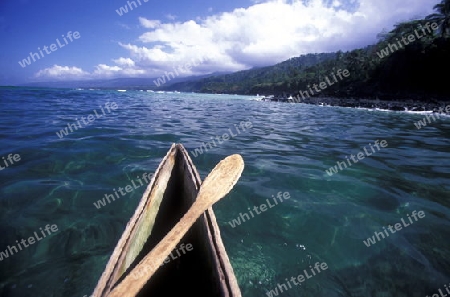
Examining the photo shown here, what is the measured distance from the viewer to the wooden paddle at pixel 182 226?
1814 mm

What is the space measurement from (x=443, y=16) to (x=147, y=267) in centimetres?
6209

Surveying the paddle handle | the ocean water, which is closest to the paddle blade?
the paddle handle

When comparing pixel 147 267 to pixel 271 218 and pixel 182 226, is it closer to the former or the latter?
pixel 182 226

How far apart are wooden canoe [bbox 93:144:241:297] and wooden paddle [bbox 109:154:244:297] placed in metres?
0.08

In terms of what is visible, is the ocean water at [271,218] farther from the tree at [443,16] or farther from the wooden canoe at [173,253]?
the tree at [443,16]

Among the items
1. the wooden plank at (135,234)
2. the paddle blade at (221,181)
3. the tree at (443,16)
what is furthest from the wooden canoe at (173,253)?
the tree at (443,16)

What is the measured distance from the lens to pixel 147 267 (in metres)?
1.96

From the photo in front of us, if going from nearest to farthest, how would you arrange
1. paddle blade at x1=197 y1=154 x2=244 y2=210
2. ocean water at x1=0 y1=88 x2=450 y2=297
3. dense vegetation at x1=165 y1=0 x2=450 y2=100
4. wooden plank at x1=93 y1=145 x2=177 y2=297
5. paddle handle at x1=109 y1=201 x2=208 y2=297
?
paddle handle at x1=109 y1=201 x2=208 y2=297 → wooden plank at x1=93 y1=145 x2=177 y2=297 → paddle blade at x1=197 y1=154 x2=244 y2=210 → ocean water at x1=0 y1=88 x2=450 y2=297 → dense vegetation at x1=165 y1=0 x2=450 y2=100

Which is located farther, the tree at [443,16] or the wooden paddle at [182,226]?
the tree at [443,16]

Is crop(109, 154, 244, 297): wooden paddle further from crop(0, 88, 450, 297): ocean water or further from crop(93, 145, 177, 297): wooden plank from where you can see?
crop(0, 88, 450, 297): ocean water

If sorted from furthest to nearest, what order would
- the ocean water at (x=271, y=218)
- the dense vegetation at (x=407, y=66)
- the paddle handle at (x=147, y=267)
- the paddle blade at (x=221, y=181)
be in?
the dense vegetation at (x=407, y=66), the ocean water at (x=271, y=218), the paddle blade at (x=221, y=181), the paddle handle at (x=147, y=267)

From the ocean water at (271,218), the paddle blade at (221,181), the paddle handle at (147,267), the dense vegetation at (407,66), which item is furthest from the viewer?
the dense vegetation at (407,66)

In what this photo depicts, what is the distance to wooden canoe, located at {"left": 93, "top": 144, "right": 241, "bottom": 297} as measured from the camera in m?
2.01

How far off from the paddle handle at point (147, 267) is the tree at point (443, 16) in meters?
57.9
